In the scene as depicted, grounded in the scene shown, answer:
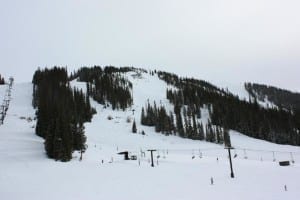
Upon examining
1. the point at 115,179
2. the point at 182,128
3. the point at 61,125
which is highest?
the point at 182,128

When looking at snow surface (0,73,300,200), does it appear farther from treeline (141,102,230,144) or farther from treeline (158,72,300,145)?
treeline (158,72,300,145)

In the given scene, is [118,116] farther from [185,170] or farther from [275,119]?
[185,170]

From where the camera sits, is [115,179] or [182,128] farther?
[182,128]

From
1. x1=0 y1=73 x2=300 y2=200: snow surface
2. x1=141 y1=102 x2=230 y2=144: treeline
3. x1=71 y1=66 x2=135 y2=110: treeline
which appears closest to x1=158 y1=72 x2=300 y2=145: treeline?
x1=141 y1=102 x2=230 y2=144: treeline

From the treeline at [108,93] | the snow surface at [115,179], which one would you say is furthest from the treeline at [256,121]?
the snow surface at [115,179]

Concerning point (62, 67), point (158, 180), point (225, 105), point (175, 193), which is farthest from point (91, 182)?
point (62, 67)

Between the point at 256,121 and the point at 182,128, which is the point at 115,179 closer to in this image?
the point at 182,128

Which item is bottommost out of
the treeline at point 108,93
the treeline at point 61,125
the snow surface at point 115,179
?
the snow surface at point 115,179

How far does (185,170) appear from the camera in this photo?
1623 inches

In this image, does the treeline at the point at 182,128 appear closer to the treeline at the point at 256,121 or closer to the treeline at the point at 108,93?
the treeline at the point at 256,121

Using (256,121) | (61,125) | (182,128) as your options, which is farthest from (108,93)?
(61,125)

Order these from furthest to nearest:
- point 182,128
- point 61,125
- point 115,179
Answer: point 182,128, point 61,125, point 115,179

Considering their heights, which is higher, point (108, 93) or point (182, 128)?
point (108, 93)

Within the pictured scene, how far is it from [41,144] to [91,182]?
2545 cm
